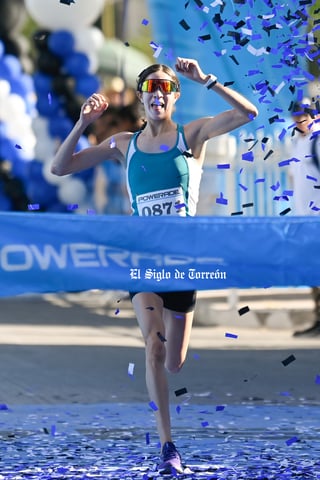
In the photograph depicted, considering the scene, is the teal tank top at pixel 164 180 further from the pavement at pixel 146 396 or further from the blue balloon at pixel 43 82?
the blue balloon at pixel 43 82

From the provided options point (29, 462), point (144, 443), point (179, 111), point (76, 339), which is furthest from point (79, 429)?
point (179, 111)

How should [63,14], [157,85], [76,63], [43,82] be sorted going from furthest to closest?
[63,14] → [43,82] → [76,63] → [157,85]

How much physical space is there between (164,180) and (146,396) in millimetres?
2924

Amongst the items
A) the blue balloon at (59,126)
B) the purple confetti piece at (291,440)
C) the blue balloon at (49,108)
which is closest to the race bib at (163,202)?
the purple confetti piece at (291,440)

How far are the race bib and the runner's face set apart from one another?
0.38 meters

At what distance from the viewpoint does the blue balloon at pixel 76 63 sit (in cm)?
1770

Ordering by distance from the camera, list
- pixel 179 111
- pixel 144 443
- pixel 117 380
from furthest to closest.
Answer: pixel 179 111 → pixel 117 380 → pixel 144 443

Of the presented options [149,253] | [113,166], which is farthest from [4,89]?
[149,253]

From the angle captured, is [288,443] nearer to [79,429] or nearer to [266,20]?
[79,429]

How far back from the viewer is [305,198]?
38.1ft

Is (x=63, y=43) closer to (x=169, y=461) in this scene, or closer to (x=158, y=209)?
(x=158, y=209)

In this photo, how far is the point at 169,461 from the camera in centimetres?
625

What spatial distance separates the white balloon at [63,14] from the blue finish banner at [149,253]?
1252 centimetres

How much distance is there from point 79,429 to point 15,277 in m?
2.68
